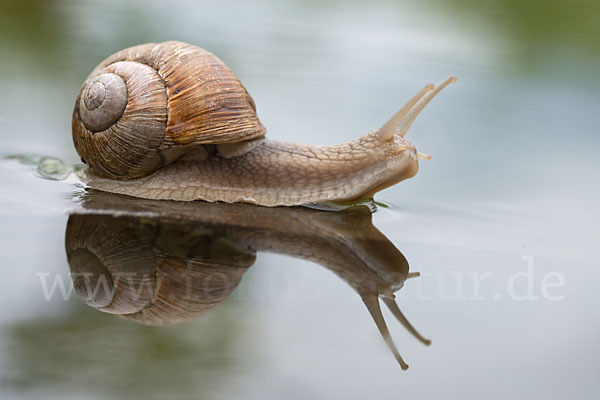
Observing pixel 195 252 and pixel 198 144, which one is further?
pixel 198 144

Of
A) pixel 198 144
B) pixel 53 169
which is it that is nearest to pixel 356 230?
pixel 198 144

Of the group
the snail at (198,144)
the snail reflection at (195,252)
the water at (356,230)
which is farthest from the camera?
the snail at (198,144)

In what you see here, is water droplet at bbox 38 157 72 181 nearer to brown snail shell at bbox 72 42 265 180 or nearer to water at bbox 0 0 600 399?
water at bbox 0 0 600 399

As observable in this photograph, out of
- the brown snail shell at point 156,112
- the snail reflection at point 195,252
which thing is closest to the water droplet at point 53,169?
the brown snail shell at point 156,112

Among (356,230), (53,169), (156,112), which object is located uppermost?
(156,112)

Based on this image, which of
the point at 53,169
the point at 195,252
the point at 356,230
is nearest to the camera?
the point at 195,252

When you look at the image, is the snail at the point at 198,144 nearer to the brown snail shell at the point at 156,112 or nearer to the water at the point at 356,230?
the brown snail shell at the point at 156,112

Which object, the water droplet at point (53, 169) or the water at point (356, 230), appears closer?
the water at point (356, 230)

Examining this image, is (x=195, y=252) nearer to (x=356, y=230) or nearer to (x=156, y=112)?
(x=356, y=230)
